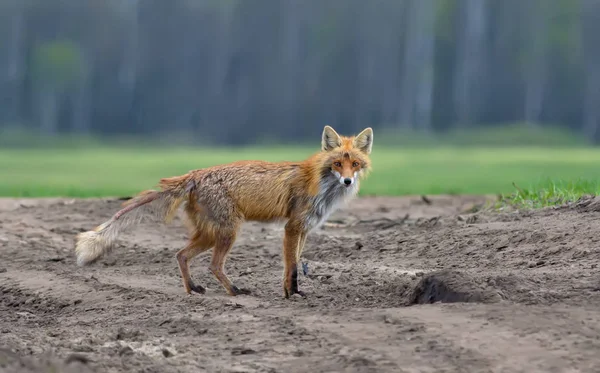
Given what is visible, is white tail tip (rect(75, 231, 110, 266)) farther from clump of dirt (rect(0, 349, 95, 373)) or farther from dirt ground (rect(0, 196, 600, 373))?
clump of dirt (rect(0, 349, 95, 373))

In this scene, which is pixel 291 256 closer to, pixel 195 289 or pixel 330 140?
pixel 195 289

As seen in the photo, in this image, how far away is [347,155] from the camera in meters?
7.54

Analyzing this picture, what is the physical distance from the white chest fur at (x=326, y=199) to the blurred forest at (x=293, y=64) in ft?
76.6

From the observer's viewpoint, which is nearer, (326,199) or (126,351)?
(126,351)

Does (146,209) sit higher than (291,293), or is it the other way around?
(146,209)

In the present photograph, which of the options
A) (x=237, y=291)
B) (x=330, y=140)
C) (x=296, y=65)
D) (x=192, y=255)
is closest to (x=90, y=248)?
(x=192, y=255)

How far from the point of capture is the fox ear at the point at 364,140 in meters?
7.75

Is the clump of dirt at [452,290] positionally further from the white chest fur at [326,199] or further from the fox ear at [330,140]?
the fox ear at [330,140]

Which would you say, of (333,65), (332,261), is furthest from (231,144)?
(332,261)

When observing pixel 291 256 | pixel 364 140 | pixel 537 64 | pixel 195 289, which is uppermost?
pixel 537 64

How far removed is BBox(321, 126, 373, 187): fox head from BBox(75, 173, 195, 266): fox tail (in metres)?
1.20

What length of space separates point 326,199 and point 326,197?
0.02 metres

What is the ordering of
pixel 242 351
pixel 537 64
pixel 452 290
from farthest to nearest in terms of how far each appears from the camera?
1. pixel 537 64
2. pixel 452 290
3. pixel 242 351

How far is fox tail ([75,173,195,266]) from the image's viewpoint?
300 inches
